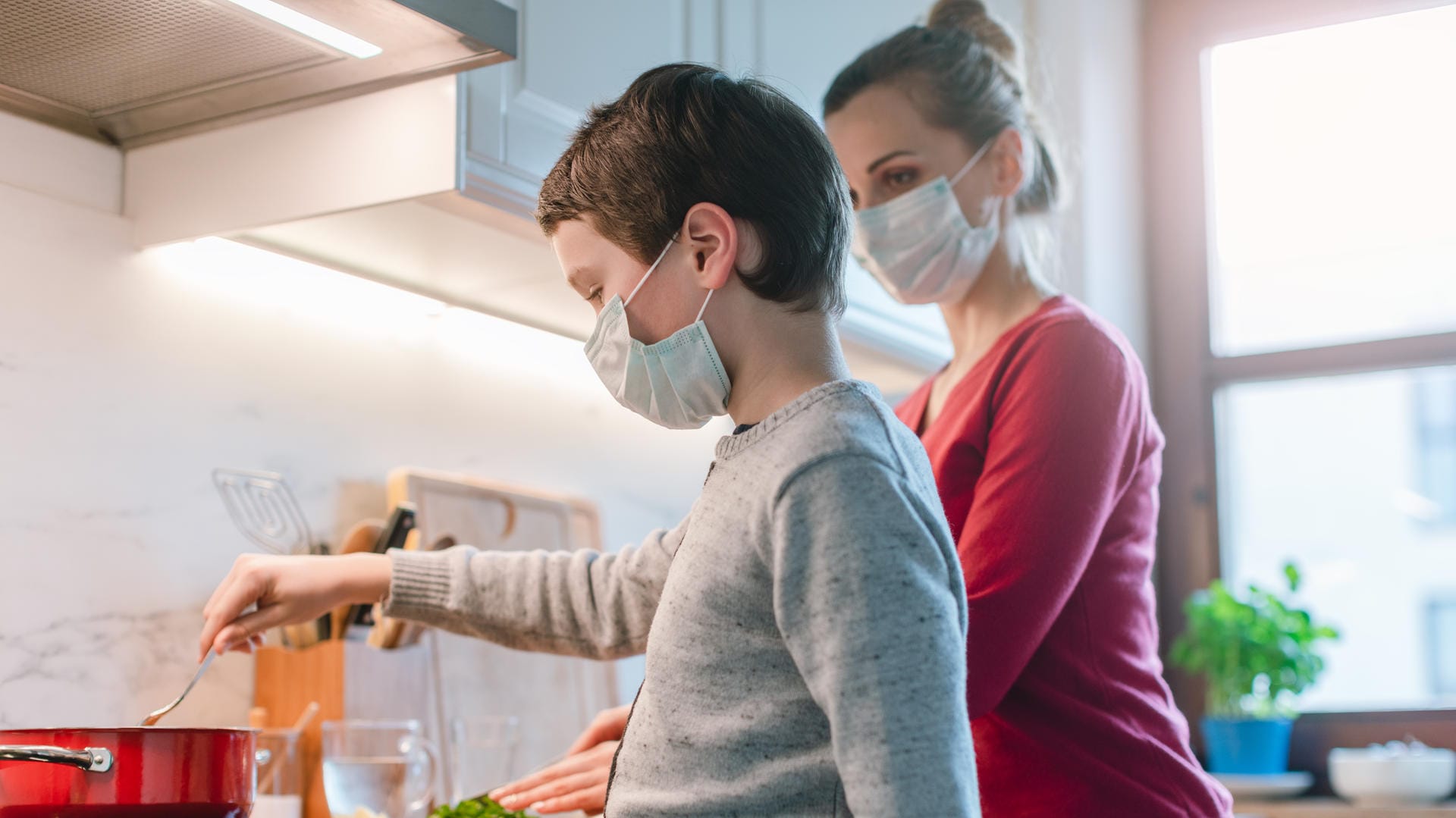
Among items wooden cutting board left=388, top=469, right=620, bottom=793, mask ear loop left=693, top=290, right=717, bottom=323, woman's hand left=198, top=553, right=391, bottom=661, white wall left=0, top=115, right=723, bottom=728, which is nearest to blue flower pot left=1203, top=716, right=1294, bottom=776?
wooden cutting board left=388, top=469, right=620, bottom=793

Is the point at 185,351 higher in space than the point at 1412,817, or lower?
higher

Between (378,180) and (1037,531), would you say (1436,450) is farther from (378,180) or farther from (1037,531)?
(378,180)

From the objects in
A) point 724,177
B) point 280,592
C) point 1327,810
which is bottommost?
point 1327,810

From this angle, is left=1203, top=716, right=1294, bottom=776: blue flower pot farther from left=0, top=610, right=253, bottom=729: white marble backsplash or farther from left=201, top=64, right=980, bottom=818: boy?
left=201, top=64, right=980, bottom=818: boy

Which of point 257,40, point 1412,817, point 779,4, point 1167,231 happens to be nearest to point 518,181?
point 257,40

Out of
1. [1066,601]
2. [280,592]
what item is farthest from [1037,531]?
[280,592]

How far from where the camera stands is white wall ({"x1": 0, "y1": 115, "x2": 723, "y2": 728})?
1251 millimetres

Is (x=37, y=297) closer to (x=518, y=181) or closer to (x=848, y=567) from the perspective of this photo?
(x=518, y=181)

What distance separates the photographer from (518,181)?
129cm

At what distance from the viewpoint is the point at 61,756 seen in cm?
85

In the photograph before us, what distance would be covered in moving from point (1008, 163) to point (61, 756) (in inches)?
36.0

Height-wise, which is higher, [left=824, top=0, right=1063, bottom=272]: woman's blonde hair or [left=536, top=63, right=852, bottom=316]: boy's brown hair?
[left=824, top=0, right=1063, bottom=272]: woman's blonde hair

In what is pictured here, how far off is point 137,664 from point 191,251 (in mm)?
400

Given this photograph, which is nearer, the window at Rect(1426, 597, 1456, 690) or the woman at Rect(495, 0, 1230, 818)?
the woman at Rect(495, 0, 1230, 818)
